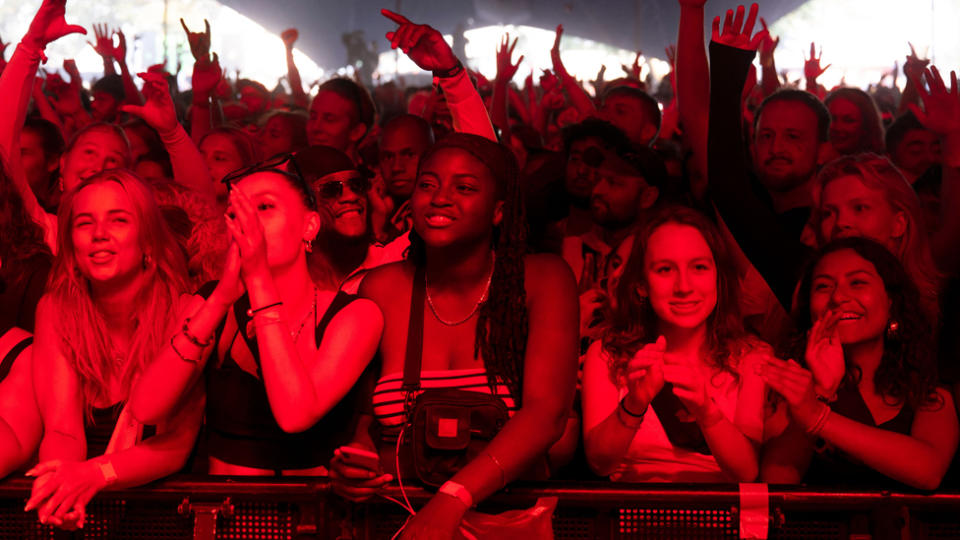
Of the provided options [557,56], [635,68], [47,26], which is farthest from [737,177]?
[635,68]

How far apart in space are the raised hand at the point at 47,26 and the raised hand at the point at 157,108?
1.16 ft

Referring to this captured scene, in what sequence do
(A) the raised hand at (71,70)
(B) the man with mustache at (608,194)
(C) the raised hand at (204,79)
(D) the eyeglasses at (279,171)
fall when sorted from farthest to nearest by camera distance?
(A) the raised hand at (71,70) < (C) the raised hand at (204,79) < (B) the man with mustache at (608,194) < (D) the eyeglasses at (279,171)

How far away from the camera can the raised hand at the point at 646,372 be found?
2279mm

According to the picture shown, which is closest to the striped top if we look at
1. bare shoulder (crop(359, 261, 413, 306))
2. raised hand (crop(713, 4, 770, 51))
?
bare shoulder (crop(359, 261, 413, 306))

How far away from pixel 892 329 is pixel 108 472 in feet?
6.58

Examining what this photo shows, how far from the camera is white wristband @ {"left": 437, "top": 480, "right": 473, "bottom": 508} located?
2.07m

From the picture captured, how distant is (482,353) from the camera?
7.95 ft

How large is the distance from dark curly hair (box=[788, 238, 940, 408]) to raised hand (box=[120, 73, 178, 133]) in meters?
2.63

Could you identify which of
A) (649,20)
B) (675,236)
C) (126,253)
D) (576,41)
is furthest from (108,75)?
(675,236)

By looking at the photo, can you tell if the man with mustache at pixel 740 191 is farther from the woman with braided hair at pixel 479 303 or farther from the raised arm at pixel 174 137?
the raised arm at pixel 174 137

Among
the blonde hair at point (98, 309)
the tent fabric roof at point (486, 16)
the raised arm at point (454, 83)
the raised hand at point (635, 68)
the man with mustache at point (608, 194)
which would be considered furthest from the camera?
the raised hand at point (635, 68)

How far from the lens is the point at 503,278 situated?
251 centimetres

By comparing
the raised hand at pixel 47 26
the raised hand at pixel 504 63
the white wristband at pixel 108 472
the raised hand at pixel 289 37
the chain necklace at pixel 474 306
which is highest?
the raised hand at pixel 289 37

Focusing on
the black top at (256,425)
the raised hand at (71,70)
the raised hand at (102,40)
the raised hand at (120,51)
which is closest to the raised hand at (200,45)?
the raised hand at (120,51)
